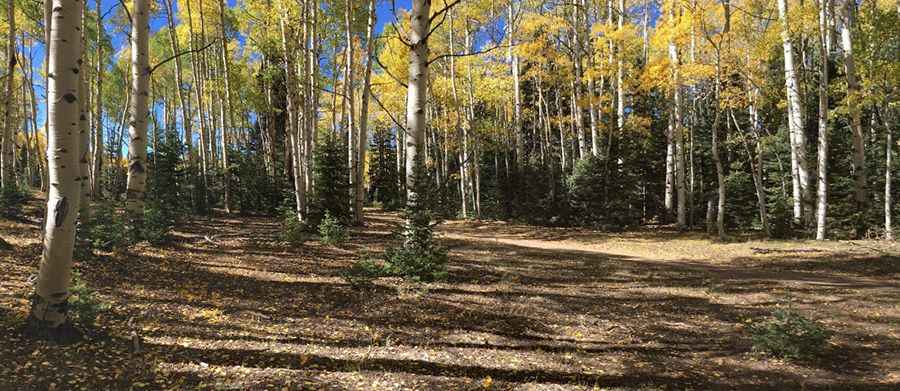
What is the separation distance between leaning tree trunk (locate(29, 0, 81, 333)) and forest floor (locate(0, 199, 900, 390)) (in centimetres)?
37

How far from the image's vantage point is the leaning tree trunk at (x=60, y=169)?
3363mm

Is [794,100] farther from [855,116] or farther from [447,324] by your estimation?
[447,324]

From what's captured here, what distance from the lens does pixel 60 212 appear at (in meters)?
3.35

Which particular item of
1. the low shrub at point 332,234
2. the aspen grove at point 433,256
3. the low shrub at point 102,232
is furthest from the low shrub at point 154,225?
the low shrub at point 332,234

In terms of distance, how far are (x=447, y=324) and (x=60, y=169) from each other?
3.63 meters

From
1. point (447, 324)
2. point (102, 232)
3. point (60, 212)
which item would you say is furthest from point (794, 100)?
point (102, 232)

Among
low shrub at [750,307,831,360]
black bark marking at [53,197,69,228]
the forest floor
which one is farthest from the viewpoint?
low shrub at [750,307,831,360]

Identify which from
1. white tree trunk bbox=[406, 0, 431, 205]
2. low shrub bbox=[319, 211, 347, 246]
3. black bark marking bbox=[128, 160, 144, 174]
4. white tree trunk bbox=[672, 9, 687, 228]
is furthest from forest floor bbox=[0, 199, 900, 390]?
white tree trunk bbox=[672, 9, 687, 228]

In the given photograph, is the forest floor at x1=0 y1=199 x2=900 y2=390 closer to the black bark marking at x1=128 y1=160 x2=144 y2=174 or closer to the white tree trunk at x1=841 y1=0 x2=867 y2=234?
the black bark marking at x1=128 y1=160 x2=144 y2=174

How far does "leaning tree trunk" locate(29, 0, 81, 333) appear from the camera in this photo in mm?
3363

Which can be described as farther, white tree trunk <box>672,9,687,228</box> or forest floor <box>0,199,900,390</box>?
white tree trunk <box>672,9,687,228</box>

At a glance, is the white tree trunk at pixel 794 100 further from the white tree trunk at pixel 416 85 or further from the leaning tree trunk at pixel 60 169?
the leaning tree trunk at pixel 60 169

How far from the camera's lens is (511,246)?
11.0m

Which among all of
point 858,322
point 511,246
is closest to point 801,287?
point 858,322
